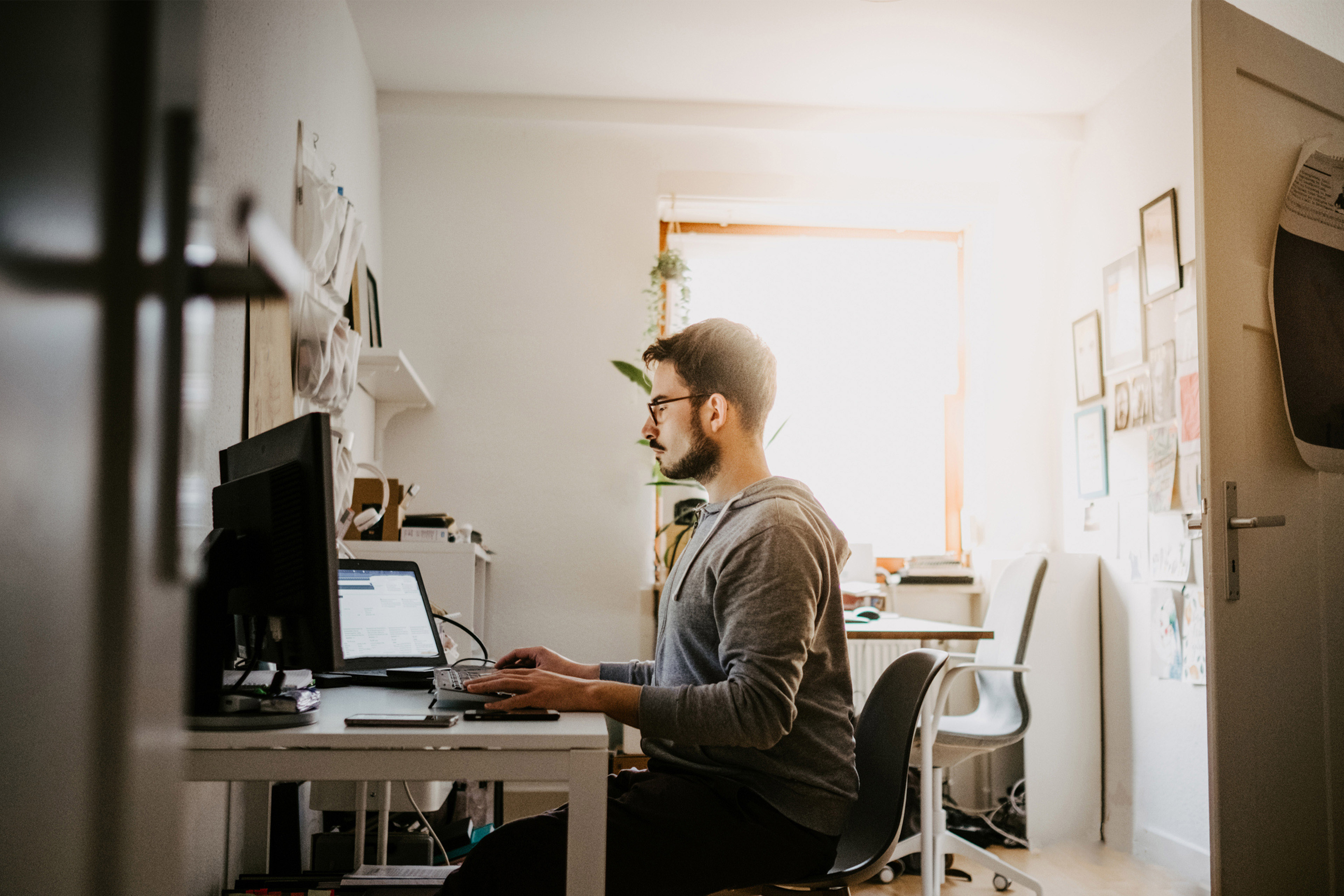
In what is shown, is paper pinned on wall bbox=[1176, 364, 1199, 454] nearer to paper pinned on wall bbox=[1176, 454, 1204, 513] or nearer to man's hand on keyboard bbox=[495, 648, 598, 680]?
paper pinned on wall bbox=[1176, 454, 1204, 513]

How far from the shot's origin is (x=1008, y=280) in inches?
165

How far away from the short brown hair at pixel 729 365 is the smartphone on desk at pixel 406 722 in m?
Result: 0.65

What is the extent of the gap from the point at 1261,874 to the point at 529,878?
1.41 meters

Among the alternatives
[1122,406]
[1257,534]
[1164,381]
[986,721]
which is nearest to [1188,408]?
[1164,381]

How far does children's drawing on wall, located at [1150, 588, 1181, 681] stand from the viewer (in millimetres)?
3211

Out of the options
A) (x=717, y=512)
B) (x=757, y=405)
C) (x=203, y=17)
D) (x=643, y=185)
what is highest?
(x=643, y=185)

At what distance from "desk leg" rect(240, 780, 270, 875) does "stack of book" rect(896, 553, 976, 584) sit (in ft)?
8.98

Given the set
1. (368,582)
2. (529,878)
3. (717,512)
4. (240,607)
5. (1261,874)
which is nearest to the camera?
(529,878)

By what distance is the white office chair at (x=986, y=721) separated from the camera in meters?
2.59

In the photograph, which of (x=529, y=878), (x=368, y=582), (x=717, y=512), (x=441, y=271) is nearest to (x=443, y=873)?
(x=368, y=582)

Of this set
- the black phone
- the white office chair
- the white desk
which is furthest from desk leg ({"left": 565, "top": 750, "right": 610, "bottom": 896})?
the white office chair

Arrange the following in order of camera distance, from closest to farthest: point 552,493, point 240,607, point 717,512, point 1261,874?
point 240,607 → point 717,512 → point 1261,874 → point 552,493

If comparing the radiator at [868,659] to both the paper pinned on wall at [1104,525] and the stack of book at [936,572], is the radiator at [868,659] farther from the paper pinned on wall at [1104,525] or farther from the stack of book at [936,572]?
the paper pinned on wall at [1104,525]

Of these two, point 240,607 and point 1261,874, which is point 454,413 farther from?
point 1261,874
